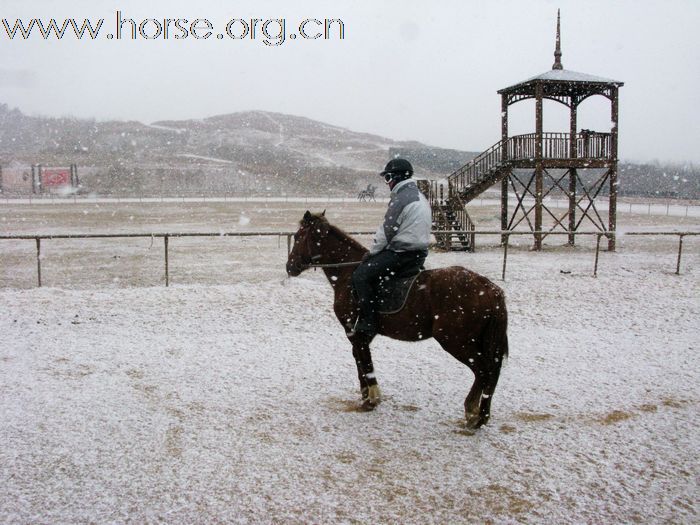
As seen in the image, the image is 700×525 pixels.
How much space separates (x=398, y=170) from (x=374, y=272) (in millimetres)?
1002

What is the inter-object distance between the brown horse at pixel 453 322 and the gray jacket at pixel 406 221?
1.17ft

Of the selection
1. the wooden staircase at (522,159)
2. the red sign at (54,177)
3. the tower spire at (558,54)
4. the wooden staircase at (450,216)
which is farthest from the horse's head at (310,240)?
the red sign at (54,177)

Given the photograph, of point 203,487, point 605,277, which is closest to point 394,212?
point 203,487

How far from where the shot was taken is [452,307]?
518 centimetres

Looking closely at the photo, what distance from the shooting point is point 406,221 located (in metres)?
5.27

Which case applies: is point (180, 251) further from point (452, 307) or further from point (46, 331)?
point (452, 307)

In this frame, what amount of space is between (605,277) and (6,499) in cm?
1251

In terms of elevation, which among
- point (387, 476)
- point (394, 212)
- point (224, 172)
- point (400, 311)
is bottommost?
point (387, 476)

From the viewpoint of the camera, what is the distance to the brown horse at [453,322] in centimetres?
512

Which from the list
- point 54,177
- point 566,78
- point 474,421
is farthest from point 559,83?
point 54,177

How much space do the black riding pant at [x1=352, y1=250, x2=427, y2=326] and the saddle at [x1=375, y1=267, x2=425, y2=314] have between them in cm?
4

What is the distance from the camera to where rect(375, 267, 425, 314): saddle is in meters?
5.36

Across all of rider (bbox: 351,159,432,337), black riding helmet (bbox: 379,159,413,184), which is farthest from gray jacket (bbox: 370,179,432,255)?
black riding helmet (bbox: 379,159,413,184)

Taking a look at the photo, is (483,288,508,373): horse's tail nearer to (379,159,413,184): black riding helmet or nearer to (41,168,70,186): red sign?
(379,159,413,184): black riding helmet
